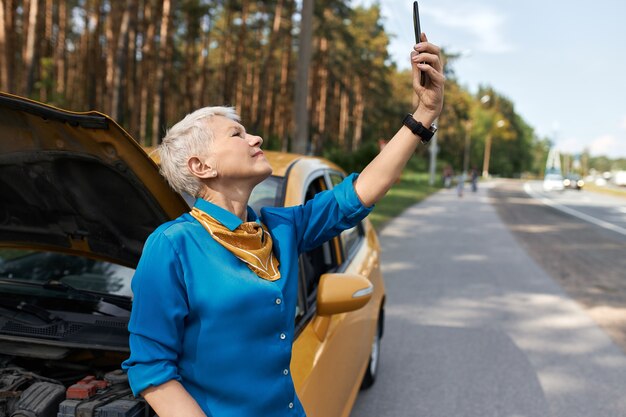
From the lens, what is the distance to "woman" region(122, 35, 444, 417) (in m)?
1.46

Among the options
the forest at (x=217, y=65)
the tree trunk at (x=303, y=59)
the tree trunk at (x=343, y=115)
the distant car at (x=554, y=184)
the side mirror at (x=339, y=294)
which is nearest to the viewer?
the side mirror at (x=339, y=294)

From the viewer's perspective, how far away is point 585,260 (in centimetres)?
1184

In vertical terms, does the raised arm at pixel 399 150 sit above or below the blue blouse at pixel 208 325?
above

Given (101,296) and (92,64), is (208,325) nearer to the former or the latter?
(101,296)

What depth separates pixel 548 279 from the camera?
9453 mm

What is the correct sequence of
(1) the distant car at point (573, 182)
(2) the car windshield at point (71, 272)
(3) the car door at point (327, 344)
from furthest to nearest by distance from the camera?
(1) the distant car at point (573, 182), (2) the car windshield at point (71, 272), (3) the car door at point (327, 344)

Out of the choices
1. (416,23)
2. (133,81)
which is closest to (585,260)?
(416,23)

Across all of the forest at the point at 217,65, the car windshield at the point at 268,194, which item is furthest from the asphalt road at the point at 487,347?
the forest at the point at 217,65

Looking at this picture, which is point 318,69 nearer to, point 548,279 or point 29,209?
point 548,279

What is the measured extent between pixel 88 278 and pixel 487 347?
154 inches

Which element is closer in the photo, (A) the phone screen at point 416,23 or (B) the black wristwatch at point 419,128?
(A) the phone screen at point 416,23

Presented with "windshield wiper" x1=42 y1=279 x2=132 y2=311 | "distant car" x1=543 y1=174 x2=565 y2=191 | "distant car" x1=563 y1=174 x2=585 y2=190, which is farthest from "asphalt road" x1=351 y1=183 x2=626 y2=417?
"distant car" x1=563 y1=174 x2=585 y2=190

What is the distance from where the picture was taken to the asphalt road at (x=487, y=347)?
435 cm

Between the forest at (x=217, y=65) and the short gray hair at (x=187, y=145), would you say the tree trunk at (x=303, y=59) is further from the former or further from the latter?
the short gray hair at (x=187, y=145)
